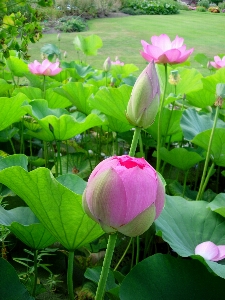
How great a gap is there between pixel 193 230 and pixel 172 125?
477 millimetres

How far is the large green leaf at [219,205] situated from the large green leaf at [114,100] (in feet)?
0.92

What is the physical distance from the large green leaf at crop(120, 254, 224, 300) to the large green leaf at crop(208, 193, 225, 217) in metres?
0.12

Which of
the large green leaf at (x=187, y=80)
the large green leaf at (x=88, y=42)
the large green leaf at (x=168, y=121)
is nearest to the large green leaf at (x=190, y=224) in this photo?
the large green leaf at (x=168, y=121)

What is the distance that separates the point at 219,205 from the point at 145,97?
34 centimetres

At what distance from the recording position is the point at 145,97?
1.51 feet

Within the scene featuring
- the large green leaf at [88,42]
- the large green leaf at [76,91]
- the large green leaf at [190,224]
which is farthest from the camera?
the large green leaf at [88,42]

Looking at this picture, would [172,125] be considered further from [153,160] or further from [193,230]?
[193,230]

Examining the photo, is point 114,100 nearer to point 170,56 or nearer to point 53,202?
point 170,56

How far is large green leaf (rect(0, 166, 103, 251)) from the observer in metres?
0.51

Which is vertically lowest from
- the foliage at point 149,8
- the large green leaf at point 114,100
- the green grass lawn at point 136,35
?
the foliage at point 149,8

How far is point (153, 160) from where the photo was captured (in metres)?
1.37

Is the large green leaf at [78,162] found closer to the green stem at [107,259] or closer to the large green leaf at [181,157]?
the large green leaf at [181,157]

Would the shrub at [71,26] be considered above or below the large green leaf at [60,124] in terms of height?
below

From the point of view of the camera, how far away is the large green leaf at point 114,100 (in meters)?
0.92
